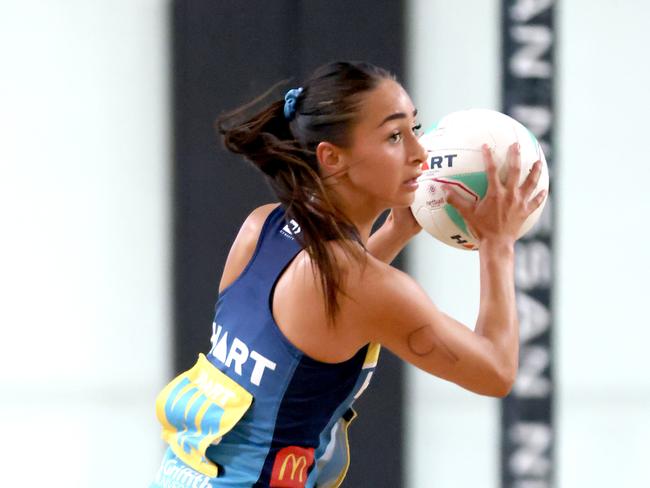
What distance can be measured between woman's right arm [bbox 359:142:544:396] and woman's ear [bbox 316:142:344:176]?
191 mm

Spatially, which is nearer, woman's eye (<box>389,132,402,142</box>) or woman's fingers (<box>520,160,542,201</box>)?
woman's eye (<box>389,132,402,142</box>)

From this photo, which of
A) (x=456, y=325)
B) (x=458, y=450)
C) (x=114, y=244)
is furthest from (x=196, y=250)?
(x=456, y=325)

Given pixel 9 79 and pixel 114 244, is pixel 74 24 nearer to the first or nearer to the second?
pixel 9 79

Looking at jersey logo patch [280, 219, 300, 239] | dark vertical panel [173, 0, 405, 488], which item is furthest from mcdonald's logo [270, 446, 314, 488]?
dark vertical panel [173, 0, 405, 488]

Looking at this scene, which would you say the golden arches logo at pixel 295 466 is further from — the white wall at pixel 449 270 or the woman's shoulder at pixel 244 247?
the white wall at pixel 449 270

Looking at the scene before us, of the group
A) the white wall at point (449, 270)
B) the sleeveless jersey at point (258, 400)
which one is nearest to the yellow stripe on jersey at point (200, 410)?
the sleeveless jersey at point (258, 400)

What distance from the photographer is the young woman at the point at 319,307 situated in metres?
1.76

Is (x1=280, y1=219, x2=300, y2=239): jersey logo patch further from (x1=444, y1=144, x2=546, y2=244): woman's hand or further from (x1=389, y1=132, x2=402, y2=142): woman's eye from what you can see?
(x1=444, y1=144, x2=546, y2=244): woman's hand

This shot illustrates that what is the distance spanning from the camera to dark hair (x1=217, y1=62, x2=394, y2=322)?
1.79 m

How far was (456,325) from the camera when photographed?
180cm

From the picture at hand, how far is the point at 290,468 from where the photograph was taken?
6.01 ft

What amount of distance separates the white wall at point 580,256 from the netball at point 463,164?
3.81 ft

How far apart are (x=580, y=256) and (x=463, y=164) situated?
56.2 inches

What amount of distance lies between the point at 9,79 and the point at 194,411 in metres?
1.59
